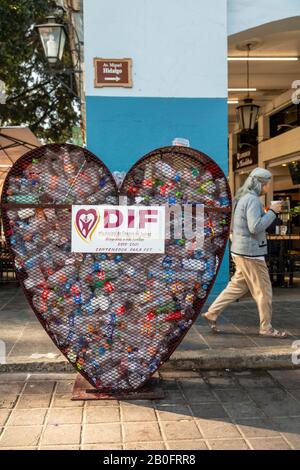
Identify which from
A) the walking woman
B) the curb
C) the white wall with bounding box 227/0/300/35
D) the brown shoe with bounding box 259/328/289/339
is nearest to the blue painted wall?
the white wall with bounding box 227/0/300/35

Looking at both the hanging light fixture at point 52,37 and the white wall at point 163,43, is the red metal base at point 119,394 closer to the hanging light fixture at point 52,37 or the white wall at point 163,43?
the white wall at point 163,43

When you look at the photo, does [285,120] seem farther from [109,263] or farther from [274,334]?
[109,263]

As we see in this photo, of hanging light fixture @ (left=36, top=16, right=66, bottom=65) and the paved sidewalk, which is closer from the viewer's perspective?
the paved sidewalk

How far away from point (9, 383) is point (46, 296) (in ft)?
3.71

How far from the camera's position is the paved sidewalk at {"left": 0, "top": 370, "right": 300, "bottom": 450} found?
357 centimetres

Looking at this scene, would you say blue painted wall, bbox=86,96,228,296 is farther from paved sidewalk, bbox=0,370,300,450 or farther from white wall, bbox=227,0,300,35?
paved sidewalk, bbox=0,370,300,450


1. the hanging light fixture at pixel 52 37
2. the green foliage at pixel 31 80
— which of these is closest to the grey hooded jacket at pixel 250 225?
the hanging light fixture at pixel 52 37

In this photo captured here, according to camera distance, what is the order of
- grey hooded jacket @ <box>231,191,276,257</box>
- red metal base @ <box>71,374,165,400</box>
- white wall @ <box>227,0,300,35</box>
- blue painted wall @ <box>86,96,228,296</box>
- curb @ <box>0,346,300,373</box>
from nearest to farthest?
red metal base @ <box>71,374,165,400</box> → curb @ <box>0,346,300,373</box> → grey hooded jacket @ <box>231,191,276,257</box> → blue painted wall @ <box>86,96,228,296</box> → white wall @ <box>227,0,300,35</box>

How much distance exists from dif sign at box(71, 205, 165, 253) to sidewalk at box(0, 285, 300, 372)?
60.4 inches

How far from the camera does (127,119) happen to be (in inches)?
302

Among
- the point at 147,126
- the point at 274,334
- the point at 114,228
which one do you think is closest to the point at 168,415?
the point at 114,228

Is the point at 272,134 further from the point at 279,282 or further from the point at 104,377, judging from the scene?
the point at 104,377

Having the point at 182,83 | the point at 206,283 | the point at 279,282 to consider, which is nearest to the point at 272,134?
the point at 279,282

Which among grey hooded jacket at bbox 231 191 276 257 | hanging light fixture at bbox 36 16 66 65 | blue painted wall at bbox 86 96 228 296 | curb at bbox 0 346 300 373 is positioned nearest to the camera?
curb at bbox 0 346 300 373
